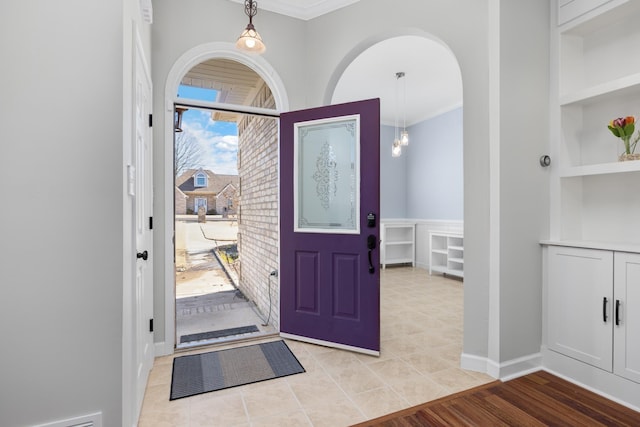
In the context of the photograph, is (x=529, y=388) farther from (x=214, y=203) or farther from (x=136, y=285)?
(x=214, y=203)

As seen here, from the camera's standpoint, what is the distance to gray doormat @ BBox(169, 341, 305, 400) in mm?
2295

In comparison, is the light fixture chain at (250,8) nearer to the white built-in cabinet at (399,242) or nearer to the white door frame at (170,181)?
the white door frame at (170,181)

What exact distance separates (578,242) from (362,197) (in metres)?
1.57

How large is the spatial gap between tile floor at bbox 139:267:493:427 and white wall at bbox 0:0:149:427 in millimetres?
582

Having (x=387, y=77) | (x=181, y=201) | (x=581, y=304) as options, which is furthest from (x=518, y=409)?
(x=181, y=201)

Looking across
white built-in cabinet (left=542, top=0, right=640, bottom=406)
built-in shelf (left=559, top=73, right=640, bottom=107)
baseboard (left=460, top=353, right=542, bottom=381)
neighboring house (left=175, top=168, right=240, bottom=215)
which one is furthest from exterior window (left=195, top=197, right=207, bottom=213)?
built-in shelf (left=559, top=73, right=640, bottom=107)

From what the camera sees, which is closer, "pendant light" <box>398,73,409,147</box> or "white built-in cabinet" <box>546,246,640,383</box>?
"white built-in cabinet" <box>546,246,640,383</box>

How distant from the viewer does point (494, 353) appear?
7.82 feet

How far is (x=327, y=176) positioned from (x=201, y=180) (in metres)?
3.18

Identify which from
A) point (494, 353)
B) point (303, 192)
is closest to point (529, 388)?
point (494, 353)

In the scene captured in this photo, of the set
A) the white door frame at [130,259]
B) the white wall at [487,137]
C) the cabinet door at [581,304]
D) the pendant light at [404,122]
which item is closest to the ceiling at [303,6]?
the white wall at [487,137]

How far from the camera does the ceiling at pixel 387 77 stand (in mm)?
3357

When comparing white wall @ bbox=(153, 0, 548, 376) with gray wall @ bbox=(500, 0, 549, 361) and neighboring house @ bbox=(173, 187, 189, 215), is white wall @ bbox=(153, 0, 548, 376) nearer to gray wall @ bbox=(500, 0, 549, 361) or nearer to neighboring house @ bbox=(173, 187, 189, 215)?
gray wall @ bbox=(500, 0, 549, 361)

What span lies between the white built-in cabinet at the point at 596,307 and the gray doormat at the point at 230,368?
195 centimetres
